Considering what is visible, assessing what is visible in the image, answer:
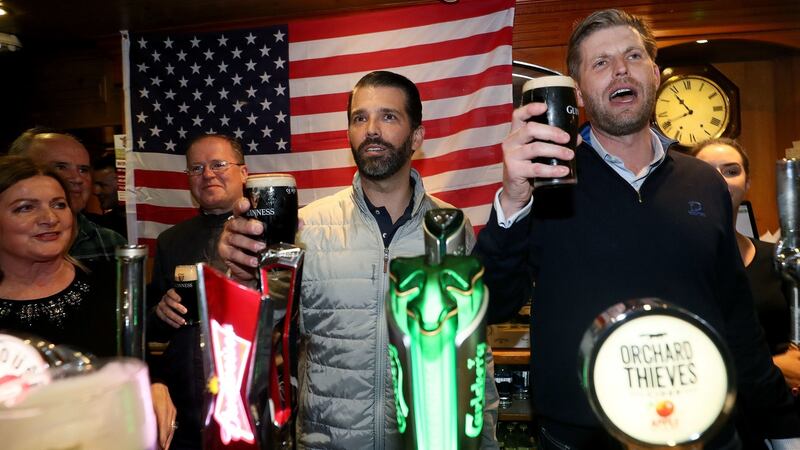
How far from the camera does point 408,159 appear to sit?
6.58ft

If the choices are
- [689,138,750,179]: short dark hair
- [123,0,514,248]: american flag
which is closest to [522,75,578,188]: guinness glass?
[689,138,750,179]: short dark hair

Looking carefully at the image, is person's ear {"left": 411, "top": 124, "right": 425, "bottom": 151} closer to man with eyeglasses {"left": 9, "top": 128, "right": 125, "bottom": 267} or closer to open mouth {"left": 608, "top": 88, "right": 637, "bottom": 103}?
open mouth {"left": 608, "top": 88, "right": 637, "bottom": 103}

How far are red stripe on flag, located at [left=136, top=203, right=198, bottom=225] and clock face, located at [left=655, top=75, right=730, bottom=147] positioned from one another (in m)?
3.21

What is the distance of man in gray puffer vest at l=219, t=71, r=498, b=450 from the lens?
1679 millimetres

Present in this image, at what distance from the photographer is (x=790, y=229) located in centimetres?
100

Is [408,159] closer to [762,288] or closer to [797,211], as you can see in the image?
[797,211]

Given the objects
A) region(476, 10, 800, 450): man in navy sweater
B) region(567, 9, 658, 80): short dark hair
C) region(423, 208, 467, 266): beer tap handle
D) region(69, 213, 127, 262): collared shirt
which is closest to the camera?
region(423, 208, 467, 266): beer tap handle

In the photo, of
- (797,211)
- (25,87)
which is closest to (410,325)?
(797,211)

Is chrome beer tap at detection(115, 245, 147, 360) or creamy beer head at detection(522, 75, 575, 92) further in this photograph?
creamy beer head at detection(522, 75, 575, 92)

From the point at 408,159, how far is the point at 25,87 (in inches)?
188

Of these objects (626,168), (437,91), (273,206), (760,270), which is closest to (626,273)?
(626,168)

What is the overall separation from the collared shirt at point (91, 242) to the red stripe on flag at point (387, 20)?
5.81 feet

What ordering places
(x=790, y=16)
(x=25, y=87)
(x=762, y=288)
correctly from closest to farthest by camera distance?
1. (x=762, y=288)
2. (x=790, y=16)
3. (x=25, y=87)

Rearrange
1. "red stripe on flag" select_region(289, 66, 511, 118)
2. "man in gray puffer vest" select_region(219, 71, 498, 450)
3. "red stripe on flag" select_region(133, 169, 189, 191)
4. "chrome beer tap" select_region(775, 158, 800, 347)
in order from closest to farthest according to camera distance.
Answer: "chrome beer tap" select_region(775, 158, 800, 347) < "man in gray puffer vest" select_region(219, 71, 498, 450) < "red stripe on flag" select_region(289, 66, 511, 118) < "red stripe on flag" select_region(133, 169, 189, 191)
